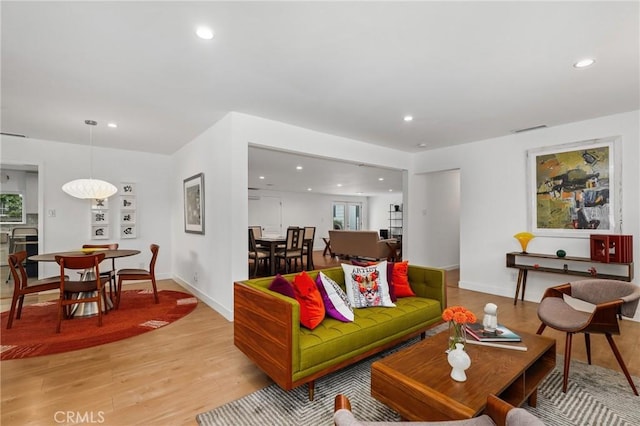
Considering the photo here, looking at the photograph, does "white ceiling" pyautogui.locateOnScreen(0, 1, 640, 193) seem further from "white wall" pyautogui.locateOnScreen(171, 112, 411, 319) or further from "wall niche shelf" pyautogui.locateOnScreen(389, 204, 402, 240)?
"wall niche shelf" pyautogui.locateOnScreen(389, 204, 402, 240)

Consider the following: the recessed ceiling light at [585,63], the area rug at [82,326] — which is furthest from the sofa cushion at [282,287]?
the recessed ceiling light at [585,63]

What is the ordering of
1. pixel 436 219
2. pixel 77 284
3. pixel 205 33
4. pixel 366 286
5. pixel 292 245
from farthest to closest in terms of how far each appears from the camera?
pixel 292 245
pixel 436 219
pixel 77 284
pixel 366 286
pixel 205 33

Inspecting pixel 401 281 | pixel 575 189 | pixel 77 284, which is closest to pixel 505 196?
pixel 575 189

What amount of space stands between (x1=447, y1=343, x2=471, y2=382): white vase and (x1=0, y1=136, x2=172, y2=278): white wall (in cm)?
563

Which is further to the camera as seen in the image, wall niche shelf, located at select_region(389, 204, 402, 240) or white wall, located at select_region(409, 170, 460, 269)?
wall niche shelf, located at select_region(389, 204, 402, 240)

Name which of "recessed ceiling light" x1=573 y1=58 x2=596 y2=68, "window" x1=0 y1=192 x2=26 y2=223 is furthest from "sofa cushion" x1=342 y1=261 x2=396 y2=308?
"window" x1=0 y1=192 x2=26 y2=223

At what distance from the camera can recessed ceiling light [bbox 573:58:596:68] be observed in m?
2.42

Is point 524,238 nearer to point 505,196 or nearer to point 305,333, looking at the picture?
point 505,196

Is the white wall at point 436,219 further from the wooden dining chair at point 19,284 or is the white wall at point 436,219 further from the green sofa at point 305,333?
the wooden dining chair at point 19,284

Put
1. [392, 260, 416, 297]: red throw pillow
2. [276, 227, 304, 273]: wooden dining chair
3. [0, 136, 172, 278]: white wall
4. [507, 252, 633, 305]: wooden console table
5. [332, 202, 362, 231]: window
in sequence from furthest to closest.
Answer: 1. [332, 202, 362, 231]: window
2. [276, 227, 304, 273]: wooden dining chair
3. [0, 136, 172, 278]: white wall
4. [507, 252, 633, 305]: wooden console table
5. [392, 260, 416, 297]: red throw pillow

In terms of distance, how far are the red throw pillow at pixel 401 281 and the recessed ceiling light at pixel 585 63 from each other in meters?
2.30

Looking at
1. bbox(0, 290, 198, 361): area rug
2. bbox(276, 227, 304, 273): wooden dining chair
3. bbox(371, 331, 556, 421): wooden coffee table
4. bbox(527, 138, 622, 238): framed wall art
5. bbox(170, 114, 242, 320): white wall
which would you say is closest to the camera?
bbox(371, 331, 556, 421): wooden coffee table

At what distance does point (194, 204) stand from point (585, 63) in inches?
191

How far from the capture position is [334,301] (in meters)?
2.43
